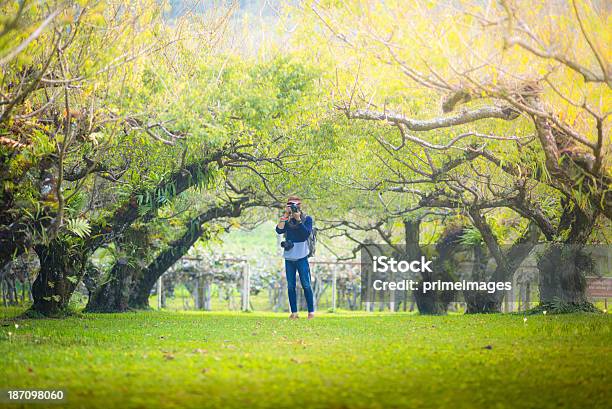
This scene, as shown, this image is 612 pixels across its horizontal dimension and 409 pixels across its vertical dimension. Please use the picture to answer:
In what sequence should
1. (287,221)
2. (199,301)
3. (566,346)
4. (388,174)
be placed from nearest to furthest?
(566,346) → (287,221) → (388,174) → (199,301)

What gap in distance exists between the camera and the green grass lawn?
6.00 meters

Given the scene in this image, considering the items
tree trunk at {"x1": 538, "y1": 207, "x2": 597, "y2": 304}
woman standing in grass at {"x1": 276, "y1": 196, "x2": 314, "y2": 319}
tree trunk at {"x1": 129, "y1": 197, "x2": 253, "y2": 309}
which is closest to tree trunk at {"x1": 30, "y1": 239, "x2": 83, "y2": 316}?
woman standing in grass at {"x1": 276, "y1": 196, "x2": 314, "y2": 319}

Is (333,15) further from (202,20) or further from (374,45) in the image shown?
(202,20)

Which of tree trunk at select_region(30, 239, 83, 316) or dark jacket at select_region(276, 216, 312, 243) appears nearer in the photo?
dark jacket at select_region(276, 216, 312, 243)

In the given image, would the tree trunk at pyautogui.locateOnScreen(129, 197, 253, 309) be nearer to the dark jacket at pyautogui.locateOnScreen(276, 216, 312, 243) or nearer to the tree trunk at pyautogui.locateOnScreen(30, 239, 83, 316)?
the tree trunk at pyautogui.locateOnScreen(30, 239, 83, 316)

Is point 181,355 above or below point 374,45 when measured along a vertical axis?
below

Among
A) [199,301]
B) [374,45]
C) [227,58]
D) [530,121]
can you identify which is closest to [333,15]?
[374,45]

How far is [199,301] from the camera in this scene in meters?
27.5

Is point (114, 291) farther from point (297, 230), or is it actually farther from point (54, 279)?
point (297, 230)

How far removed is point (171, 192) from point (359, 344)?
23.5 feet

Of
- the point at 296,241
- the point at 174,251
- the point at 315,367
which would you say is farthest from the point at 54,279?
the point at 315,367

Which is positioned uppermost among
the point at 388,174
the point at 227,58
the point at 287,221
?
the point at 227,58

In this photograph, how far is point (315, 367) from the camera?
24.5ft

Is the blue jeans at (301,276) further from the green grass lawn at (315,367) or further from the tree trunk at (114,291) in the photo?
the tree trunk at (114,291)
